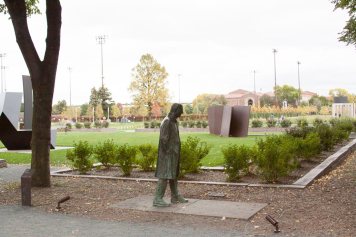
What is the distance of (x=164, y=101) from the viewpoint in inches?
2643

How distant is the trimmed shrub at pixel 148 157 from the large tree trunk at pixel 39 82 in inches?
104

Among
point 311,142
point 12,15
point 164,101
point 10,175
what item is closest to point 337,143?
point 311,142

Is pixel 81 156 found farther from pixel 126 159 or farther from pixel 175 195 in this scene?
pixel 175 195

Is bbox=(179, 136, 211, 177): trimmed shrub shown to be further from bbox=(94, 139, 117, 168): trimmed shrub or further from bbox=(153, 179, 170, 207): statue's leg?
bbox=(153, 179, 170, 207): statue's leg

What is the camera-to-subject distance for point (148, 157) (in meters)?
11.9

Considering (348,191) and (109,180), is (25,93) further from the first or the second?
(348,191)

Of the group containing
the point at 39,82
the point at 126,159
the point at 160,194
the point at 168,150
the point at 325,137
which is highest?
the point at 39,82

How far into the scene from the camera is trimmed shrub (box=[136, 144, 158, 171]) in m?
11.9

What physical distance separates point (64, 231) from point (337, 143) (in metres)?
15.7

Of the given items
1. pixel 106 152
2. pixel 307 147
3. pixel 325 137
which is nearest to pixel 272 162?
pixel 307 147

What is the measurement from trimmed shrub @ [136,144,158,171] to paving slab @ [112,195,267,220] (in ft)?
11.2

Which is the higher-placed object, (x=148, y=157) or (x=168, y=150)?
(x=168, y=150)

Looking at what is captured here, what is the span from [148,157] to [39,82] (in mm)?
3453

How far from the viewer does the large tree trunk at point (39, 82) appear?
9.88 m
